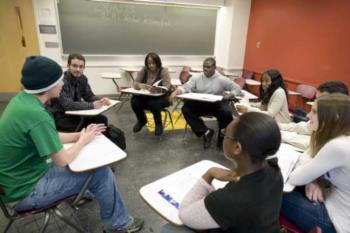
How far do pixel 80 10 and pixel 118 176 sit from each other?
12.9 ft

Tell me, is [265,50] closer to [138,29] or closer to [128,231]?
[138,29]

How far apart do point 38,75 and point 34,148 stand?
1.31 ft

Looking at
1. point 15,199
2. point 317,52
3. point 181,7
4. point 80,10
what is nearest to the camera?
point 15,199

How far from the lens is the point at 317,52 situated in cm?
427

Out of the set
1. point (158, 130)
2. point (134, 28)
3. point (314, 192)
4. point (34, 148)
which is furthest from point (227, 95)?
point (134, 28)

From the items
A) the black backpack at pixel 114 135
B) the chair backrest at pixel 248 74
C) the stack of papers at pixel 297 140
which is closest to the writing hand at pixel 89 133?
the black backpack at pixel 114 135

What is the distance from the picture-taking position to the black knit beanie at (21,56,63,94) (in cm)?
132

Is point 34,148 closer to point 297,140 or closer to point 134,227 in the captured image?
point 134,227

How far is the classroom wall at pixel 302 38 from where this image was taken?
3898 millimetres

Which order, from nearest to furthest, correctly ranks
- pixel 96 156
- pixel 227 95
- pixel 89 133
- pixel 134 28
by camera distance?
1. pixel 96 156
2. pixel 89 133
3. pixel 227 95
4. pixel 134 28

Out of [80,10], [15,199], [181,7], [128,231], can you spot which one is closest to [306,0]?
[181,7]

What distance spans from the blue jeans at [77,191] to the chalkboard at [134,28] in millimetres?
4370

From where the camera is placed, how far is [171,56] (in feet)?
20.0

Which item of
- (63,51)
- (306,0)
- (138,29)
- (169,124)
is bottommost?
(169,124)
